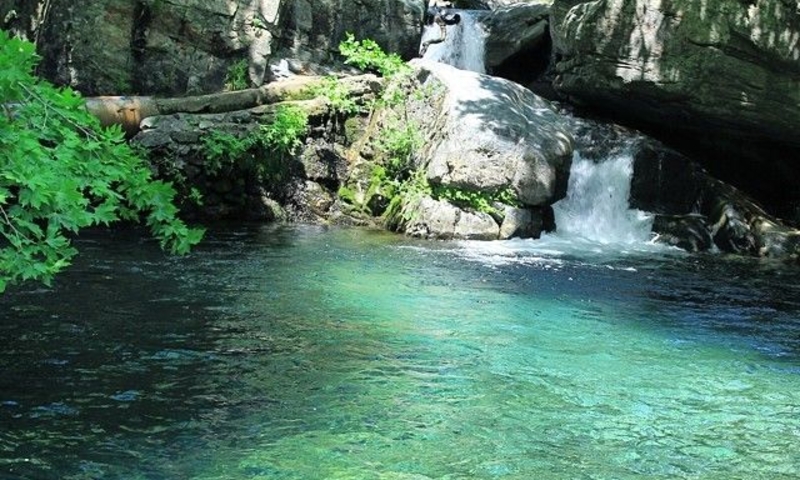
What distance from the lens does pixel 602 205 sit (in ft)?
56.8

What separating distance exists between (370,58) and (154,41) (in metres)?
4.74

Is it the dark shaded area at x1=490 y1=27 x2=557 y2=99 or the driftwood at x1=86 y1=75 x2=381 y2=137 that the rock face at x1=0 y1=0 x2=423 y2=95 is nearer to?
the driftwood at x1=86 y1=75 x2=381 y2=137

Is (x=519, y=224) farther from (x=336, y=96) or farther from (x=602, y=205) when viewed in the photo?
(x=336, y=96)

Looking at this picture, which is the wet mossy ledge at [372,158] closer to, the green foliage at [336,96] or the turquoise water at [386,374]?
the green foliage at [336,96]

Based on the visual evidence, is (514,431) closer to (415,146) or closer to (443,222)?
(443,222)

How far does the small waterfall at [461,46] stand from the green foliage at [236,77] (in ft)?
16.8

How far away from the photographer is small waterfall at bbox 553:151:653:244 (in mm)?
16797

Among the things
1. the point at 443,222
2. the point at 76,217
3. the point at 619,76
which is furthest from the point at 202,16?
the point at 76,217

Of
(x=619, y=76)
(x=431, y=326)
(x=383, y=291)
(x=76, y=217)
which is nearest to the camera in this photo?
(x=76, y=217)

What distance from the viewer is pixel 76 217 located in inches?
188

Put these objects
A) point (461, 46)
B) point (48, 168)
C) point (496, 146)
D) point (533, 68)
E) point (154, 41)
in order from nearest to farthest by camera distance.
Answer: point (48, 168)
point (496, 146)
point (154, 41)
point (533, 68)
point (461, 46)

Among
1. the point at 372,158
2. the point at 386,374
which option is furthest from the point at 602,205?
the point at 386,374

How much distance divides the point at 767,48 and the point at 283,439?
12.4 metres

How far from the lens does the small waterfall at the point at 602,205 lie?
16.8 meters
